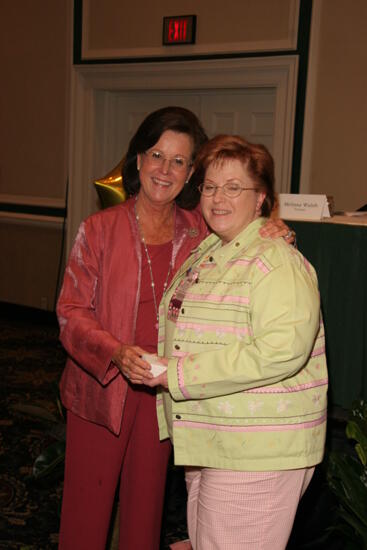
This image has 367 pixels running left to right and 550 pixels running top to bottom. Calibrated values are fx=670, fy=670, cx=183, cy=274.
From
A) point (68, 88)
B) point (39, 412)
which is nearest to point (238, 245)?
point (39, 412)

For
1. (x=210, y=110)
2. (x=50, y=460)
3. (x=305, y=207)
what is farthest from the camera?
(x=210, y=110)

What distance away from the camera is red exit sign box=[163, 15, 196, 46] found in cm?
512

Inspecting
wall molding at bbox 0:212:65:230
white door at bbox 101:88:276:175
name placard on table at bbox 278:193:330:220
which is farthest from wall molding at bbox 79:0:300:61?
name placard on table at bbox 278:193:330:220

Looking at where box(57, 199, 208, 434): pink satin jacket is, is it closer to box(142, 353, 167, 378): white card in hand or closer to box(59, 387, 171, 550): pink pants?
box(59, 387, 171, 550): pink pants

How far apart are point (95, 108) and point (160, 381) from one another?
15.4ft

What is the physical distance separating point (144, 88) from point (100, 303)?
3.98m

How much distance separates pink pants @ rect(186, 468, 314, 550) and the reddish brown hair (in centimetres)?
71

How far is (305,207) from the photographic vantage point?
3.06 m

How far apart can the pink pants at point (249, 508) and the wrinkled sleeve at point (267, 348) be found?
223 mm

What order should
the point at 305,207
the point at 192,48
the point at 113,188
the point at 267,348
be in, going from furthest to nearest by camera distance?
1. the point at 192,48
2. the point at 305,207
3. the point at 113,188
4. the point at 267,348

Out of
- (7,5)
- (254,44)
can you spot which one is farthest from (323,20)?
(7,5)

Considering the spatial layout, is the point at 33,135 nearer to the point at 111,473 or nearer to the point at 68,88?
the point at 68,88

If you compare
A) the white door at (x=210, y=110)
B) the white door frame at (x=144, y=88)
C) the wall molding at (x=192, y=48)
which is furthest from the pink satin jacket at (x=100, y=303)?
the white door at (x=210, y=110)

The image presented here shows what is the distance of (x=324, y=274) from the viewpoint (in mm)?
2982
